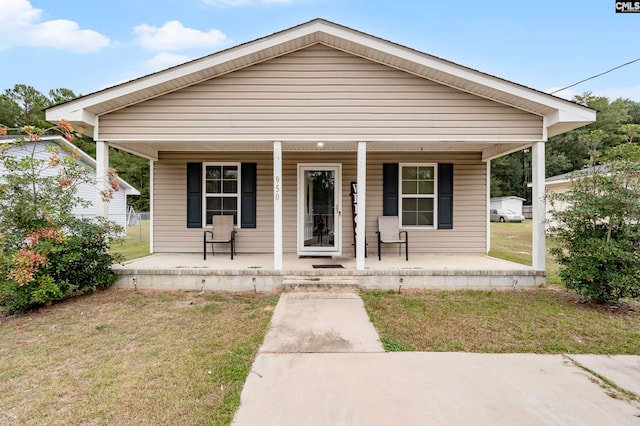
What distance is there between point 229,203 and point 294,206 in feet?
4.82

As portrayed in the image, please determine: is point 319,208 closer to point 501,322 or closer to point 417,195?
point 417,195

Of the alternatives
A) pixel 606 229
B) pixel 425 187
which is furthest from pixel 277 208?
pixel 606 229

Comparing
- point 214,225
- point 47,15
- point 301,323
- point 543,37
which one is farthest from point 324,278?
point 47,15

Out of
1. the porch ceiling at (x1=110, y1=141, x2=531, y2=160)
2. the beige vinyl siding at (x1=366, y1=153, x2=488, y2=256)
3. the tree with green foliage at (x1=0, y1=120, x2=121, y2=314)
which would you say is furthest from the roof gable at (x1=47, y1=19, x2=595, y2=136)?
the beige vinyl siding at (x1=366, y1=153, x2=488, y2=256)

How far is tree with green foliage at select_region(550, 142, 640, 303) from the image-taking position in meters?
3.99

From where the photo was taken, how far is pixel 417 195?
23.0 feet

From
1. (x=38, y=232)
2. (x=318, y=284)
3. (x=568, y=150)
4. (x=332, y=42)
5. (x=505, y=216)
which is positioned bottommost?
(x=318, y=284)

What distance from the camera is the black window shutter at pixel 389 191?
22.7ft

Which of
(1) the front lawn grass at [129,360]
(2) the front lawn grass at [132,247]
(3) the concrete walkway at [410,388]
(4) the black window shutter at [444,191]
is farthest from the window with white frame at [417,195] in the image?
(2) the front lawn grass at [132,247]

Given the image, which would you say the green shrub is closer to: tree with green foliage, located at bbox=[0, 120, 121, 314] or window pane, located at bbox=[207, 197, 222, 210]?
tree with green foliage, located at bbox=[0, 120, 121, 314]

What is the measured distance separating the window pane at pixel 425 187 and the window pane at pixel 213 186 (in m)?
4.55

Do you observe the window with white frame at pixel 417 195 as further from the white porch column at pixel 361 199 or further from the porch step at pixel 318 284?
the porch step at pixel 318 284

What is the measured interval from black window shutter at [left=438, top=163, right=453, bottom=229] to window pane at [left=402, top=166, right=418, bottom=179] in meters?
0.52
